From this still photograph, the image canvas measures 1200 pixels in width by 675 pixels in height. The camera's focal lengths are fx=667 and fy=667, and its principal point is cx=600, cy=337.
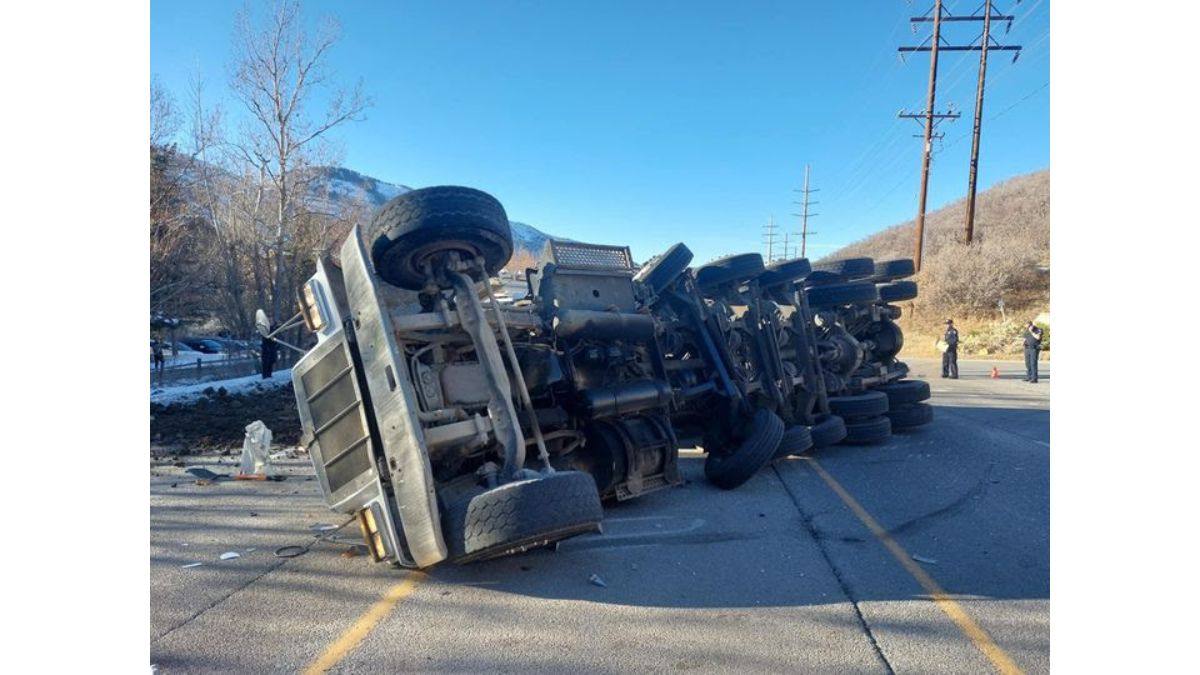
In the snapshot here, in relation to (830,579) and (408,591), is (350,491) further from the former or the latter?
(830,579)

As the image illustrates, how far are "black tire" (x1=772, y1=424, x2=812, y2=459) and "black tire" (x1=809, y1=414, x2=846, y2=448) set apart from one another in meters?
0.47

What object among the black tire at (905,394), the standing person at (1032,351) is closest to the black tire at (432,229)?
the black tire at (905,394)

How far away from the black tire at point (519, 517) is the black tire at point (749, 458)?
8.57 ft

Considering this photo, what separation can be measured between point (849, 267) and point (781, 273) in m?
2.03

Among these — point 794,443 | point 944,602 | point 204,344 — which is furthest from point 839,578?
point 204,344

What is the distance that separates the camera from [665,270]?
7336 millimetres

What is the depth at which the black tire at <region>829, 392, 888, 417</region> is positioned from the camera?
26.3 feet

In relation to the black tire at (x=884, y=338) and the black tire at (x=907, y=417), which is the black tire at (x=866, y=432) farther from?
the black tire at (x=884, y=338)

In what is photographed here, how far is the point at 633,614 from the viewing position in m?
3.46

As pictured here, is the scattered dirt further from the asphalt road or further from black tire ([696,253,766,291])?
black tire ([696,253,766,291])

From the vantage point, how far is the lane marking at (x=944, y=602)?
2928mm

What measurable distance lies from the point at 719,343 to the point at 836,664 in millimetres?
4444

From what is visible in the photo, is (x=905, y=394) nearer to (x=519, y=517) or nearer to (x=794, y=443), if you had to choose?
(x=794, y=443)

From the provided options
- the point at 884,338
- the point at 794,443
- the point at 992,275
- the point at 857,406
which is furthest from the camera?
the point at 992,275
